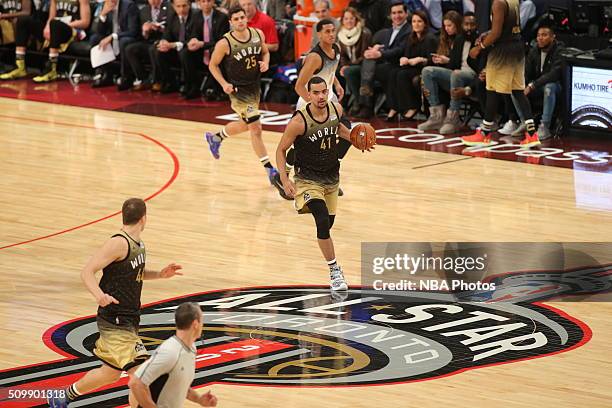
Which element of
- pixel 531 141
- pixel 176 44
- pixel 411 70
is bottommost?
pixel 531 141

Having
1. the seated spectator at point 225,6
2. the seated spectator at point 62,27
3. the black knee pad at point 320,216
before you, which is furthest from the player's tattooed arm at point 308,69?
the seated spectator at point 62,27

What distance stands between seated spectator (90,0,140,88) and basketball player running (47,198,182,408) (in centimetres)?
1367

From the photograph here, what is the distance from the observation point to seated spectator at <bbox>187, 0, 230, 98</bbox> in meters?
19.9

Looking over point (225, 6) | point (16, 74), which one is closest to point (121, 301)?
point (225, 6)

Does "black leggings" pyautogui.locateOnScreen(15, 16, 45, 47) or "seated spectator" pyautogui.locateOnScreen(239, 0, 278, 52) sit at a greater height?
"seated spectator" pyautogui.locateOnScreen(239, 0, 278, 52)

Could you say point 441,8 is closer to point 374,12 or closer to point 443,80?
point 374,12

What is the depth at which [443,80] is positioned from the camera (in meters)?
17.5

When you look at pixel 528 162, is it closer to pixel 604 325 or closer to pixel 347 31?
pixel 347 31

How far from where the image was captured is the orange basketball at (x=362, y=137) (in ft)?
37.1

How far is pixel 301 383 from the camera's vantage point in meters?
8.85

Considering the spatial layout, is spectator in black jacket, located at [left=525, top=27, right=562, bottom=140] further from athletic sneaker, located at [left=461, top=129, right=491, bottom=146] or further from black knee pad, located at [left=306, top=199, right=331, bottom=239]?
black knee pad, located at [left=306, top=199, right=331, bottom=239]

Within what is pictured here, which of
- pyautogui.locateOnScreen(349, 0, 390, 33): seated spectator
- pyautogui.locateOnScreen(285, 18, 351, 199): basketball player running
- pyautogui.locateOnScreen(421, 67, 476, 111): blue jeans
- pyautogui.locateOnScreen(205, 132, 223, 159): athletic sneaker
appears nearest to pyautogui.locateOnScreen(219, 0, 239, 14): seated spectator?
pyautogui.locateOnScreen(349, 0, 390, 33): seated spectator

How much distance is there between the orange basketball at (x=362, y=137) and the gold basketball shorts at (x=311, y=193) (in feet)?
1.43

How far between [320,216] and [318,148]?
1.95ft
